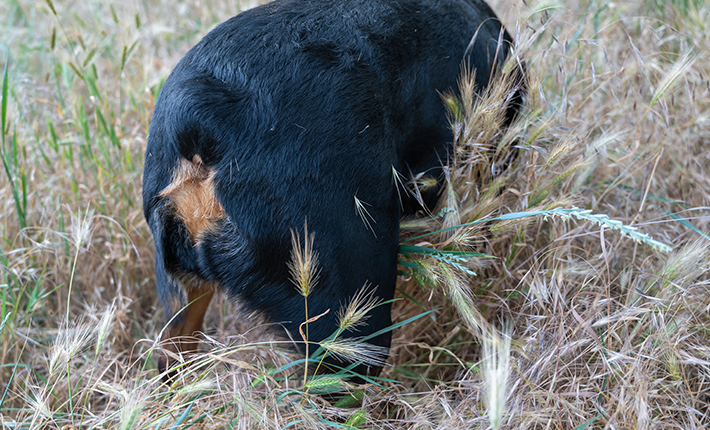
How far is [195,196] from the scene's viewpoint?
132cm

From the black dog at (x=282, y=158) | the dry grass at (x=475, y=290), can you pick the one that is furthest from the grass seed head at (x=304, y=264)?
the dry grass at (x=475, y=290)

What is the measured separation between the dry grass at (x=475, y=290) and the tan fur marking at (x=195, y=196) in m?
0.35

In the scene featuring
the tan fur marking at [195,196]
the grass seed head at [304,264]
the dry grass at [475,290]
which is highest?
the tan fur marking at [195,196]

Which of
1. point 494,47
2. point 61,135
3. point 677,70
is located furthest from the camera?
point 61,135

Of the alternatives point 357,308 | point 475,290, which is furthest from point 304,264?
point 475,290

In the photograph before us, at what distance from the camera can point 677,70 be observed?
170cm

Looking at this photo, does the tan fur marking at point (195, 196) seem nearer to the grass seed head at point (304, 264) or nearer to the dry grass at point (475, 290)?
the grass seed head at point (304, 264)

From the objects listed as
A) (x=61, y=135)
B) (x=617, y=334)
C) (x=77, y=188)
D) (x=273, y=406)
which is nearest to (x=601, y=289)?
(x=617, y=334)

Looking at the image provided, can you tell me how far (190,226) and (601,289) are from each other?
1.32 m

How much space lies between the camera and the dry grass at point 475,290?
140 centimetres

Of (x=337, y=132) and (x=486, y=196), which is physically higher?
(x=337, y=132)

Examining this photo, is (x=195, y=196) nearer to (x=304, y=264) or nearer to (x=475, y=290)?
(x=304, y=264)

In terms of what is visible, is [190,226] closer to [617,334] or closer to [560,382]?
[560,382]

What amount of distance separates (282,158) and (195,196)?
0.83ft
